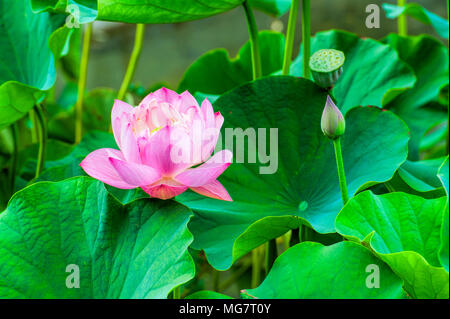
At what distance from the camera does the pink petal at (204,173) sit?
0.46 metres

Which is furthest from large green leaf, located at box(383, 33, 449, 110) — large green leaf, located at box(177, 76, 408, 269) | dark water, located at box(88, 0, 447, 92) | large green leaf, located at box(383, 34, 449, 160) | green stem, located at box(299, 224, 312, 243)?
dark water, located at box(88, 0, 447, 92)

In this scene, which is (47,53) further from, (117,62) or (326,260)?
(117,62)

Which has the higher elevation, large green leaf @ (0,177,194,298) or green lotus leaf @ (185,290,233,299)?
large green leaf @ (0,177,194,298)

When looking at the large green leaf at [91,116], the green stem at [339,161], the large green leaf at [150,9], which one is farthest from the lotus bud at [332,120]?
the large green leaf at [91,116]

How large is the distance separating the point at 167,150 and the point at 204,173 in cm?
4

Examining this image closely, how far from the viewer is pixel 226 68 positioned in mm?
979

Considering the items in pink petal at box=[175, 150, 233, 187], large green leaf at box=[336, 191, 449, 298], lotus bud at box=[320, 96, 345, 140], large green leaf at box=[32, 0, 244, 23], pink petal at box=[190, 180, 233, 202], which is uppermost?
large green leaf at box=[32, 0, 244, 23]

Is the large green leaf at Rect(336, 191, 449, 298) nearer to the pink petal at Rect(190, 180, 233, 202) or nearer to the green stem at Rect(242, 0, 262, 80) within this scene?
the pink petal at Rect(190, 180, 233, 202)

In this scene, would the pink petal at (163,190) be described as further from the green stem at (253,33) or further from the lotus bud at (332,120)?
the green stem at (253,33)

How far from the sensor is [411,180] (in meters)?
0.62

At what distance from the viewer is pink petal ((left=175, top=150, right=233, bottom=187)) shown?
457 mm

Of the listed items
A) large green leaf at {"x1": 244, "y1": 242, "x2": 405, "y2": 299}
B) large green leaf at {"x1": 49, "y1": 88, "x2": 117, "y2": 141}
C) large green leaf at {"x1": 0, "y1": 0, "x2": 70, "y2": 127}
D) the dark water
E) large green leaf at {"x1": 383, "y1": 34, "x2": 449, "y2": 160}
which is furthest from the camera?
the dark water

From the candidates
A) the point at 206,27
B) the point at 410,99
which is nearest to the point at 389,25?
the point at 206,27

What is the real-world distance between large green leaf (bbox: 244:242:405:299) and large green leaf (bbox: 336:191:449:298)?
1cm
